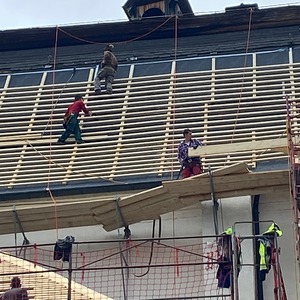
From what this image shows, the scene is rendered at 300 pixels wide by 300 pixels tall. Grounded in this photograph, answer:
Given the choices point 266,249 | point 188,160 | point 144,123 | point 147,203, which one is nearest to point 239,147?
point 188,160

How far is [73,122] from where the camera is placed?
2448 centimetres

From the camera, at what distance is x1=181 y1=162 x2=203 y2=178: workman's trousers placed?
71.1ft

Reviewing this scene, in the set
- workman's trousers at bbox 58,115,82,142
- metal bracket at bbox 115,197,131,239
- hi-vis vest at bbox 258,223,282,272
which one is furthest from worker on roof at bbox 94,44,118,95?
hi-vis vest at bbox 258,223,282,272

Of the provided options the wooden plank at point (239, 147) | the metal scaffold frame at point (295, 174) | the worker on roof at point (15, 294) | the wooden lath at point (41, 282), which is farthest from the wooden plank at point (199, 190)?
the worker on roof at point (15, 294)

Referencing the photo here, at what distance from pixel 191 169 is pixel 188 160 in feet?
0.61

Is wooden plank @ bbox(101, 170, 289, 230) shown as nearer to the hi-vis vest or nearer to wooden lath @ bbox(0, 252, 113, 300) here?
the hi-vis vest

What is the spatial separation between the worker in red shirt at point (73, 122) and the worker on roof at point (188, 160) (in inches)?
132

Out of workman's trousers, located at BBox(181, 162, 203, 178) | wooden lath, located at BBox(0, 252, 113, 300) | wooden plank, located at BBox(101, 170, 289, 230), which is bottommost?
wooden lath, located at BBox(0, 252, 113, 300)

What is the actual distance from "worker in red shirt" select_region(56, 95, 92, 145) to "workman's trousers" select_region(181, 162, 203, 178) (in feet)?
11.8

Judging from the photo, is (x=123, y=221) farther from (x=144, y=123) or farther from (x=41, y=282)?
(x=144, y=123)

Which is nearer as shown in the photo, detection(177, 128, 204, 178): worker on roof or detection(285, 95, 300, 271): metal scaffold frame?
detection(285, 95, 300, 271): metal scaffold frame

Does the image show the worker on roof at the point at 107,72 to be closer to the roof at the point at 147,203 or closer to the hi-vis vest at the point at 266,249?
the roof at the point at 147,203

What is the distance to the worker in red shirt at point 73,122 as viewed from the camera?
2445 cm

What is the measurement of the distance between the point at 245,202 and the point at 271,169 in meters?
0.92
